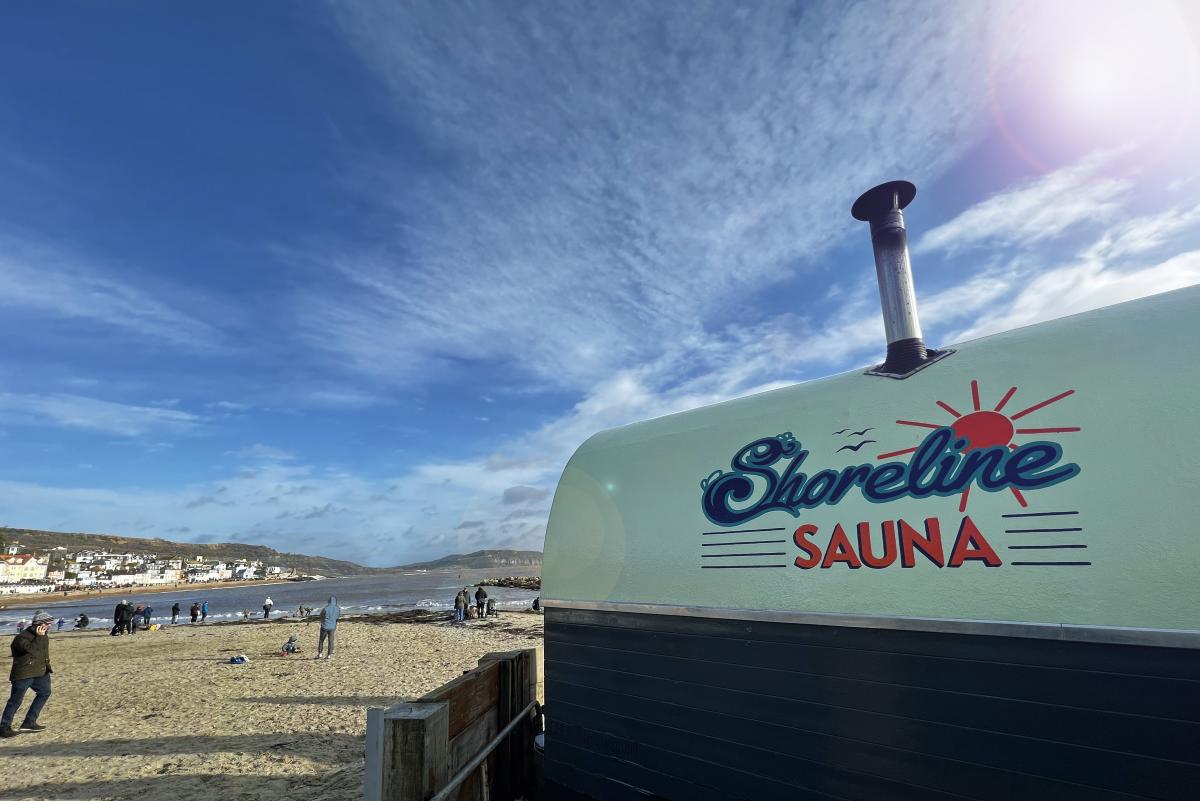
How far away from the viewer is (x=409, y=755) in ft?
14.1

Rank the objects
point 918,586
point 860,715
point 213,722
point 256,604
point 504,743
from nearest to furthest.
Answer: point 918,586
point 860,715
point 504,743
point 213,722
point 256,604

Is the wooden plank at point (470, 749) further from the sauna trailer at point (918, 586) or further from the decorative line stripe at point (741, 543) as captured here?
the decorative line stripe at point (741, 543)

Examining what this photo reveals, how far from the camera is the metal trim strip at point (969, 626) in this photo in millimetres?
2879

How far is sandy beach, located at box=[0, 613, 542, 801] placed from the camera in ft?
27.2

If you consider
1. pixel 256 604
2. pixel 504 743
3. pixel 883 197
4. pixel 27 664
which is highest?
pixel 883 197

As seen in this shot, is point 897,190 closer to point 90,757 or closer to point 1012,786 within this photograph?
point 1012,786

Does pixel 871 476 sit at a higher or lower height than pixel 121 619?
higher

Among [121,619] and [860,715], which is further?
[121,619]

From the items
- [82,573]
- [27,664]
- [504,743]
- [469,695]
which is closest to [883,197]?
[469,695]

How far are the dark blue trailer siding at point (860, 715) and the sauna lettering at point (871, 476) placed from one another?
2.87ft

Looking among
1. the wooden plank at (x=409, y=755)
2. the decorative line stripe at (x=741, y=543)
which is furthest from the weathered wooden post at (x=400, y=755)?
the decorative line stripe at (x=741, y=543)

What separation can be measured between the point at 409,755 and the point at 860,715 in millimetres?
3231

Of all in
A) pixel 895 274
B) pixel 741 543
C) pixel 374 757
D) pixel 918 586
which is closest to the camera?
pixel 918 586

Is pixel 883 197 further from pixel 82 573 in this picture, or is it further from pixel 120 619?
pixel 82 573
